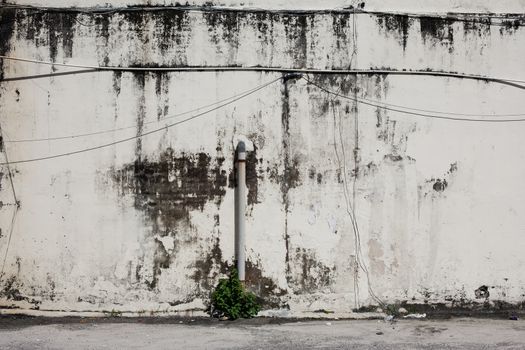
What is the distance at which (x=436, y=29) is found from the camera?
9055mm

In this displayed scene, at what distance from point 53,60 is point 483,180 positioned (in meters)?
6.37

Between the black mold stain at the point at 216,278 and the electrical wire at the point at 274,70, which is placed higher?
the electrical wire at the point at 274,70

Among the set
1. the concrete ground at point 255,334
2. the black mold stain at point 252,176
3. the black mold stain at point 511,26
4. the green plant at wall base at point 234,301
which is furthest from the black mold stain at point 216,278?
the black mold stain at point 511,26

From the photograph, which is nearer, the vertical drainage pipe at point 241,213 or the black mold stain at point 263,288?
the vertical drainage pipe at point 241,213

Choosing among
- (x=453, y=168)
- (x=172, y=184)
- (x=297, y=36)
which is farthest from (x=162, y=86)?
(x=453, y=168)

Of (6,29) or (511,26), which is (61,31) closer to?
(6,29)

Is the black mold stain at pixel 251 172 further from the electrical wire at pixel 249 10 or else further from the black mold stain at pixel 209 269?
the electrical wire at pixel 249 10

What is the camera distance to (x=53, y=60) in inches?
354

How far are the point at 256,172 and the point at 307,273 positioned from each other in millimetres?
1600

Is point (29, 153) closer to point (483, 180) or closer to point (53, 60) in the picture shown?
point (53, 60)

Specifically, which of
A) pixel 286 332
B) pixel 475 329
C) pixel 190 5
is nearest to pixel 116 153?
pixel 190 5

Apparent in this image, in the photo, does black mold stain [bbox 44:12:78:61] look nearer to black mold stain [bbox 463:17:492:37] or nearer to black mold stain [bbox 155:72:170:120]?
black mold stain [bbox 155:72:170:120]

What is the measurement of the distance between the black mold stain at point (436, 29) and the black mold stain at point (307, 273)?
350 centimetres

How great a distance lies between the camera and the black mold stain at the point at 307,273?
29.3 ft
